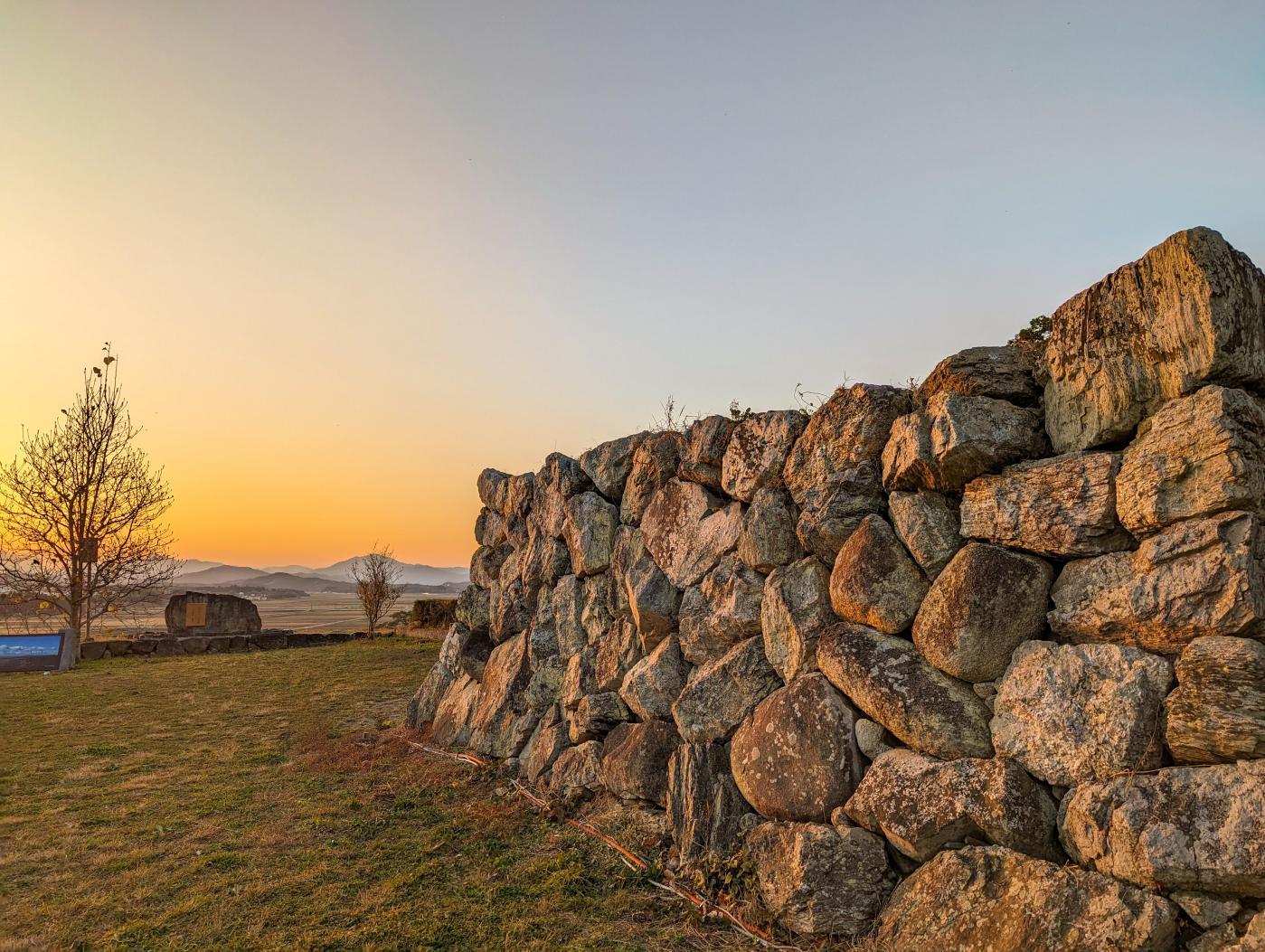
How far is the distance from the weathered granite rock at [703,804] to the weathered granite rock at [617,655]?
1.41 meters

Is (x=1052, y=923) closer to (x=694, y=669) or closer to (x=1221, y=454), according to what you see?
(x=1221, y=454)

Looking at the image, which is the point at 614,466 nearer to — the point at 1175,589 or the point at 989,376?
the point at 989,376

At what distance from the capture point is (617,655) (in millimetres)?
6891

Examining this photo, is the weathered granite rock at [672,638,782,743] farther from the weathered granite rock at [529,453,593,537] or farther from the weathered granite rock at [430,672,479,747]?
the weathered granite rock at [430,672,479,747]

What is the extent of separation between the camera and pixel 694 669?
5906 millimetres

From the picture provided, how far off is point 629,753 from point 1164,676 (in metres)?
4.11

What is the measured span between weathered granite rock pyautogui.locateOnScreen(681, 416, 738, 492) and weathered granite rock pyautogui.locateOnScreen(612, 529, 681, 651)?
998mm

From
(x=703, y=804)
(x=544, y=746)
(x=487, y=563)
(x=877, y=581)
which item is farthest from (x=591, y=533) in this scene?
(x=877, y=581)

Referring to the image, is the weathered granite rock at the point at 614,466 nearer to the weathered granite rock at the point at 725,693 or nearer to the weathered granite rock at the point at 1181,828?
the weathered granite rock at the point at 725,693

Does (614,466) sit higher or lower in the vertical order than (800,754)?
higher

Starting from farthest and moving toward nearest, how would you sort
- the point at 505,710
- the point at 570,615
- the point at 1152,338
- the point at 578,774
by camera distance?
the point at 505,710
the point at 570,615
the point at 578,774
the point at 1152,338

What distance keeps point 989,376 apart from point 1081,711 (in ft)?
6.45

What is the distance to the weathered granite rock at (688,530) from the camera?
5.93 meters

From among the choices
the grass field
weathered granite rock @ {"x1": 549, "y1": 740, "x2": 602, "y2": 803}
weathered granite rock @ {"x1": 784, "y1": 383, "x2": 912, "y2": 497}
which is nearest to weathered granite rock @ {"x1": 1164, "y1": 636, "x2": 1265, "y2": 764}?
weathered granite rock @ {"x1": 784, "y1": 383, "x2": 912, "y2": 497}
